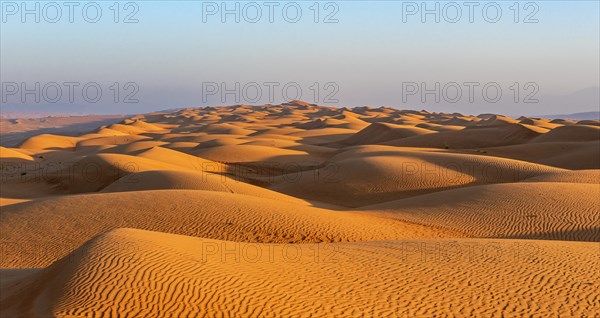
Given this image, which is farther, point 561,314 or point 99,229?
point 99,229

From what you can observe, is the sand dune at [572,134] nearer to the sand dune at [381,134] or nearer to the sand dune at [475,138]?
the sand dune at [475,138]

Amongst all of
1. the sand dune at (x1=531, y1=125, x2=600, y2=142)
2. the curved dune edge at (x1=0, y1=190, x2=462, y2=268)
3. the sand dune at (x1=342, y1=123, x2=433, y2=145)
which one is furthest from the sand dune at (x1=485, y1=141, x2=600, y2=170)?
the curved dune edge at (x1=0, y1=190, x2=462, y2=268)

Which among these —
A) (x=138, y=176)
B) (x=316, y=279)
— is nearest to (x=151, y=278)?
(x=316, y=279)

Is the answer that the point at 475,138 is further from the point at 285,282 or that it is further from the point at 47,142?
the point at 47,142

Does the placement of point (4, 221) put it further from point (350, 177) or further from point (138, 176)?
point (350, 177)

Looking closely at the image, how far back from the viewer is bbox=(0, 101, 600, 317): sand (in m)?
7.78

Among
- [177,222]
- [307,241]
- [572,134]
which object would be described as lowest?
[307,241]

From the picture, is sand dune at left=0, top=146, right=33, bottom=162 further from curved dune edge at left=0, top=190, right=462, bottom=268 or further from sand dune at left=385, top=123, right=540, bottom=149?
sand dune at left=385, top=123, right=540, bottom=149

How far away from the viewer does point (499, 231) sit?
1653cm

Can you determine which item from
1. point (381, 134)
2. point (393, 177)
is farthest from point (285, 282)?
point (381, 134)

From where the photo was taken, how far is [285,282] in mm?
8656

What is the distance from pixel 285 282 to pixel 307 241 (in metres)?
6.02

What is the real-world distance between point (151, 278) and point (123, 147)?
4545cm

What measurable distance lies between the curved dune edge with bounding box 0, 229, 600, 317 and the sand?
0.12 feet
